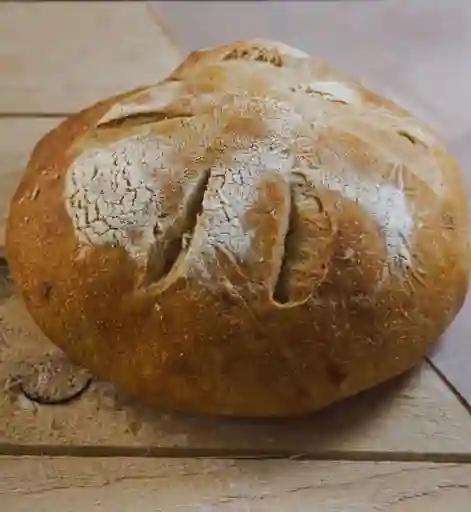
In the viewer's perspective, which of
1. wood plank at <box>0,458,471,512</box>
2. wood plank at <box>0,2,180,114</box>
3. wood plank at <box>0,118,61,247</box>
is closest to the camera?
wood plank at <box>0,458,471,512</box>

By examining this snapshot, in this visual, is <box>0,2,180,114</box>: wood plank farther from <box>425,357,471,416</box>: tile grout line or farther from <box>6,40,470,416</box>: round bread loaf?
<box>425,357,471,416</box>: tile grout line

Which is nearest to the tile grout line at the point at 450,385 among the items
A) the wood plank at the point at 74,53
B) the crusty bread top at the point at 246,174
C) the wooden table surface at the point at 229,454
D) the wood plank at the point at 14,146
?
the wooden table surface at the point at 229,454

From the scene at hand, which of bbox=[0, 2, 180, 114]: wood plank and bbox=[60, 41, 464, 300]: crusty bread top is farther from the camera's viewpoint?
bbox=[0, 2, 180, 114]: wood plank

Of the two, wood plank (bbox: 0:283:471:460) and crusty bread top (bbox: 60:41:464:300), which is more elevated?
crusty bread top (bbox: 60:41:464:300)

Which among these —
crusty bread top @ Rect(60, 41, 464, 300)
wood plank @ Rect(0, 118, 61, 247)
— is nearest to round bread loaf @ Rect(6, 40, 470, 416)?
crusty bread top @ Rect(60, 41, 464, 300)

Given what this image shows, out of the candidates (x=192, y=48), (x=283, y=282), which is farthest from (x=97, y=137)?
(x=192, y=48)

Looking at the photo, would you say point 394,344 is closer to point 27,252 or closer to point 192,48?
point 27,252

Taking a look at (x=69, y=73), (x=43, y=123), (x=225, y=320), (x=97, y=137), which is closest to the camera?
(x=225, y=320)

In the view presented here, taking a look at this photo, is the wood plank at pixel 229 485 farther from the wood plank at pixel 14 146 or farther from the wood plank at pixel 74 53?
the wood plank at pixel 74 53
